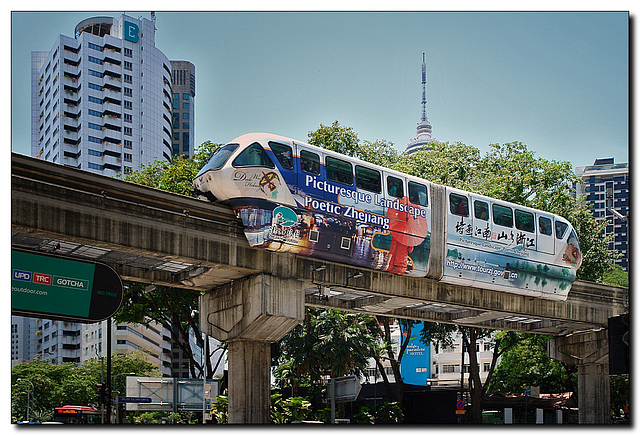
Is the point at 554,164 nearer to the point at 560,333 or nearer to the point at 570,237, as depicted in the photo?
the point at 560,333

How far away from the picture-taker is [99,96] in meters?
124

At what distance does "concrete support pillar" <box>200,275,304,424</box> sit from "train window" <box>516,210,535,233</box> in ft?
33.2

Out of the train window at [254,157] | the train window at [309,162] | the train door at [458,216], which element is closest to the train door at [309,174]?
the train window at [309,162]

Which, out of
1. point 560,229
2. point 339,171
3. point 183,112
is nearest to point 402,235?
point 339,171

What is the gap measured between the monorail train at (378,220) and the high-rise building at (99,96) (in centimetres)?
9746

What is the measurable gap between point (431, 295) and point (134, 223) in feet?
41.1

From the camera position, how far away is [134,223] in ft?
69.9

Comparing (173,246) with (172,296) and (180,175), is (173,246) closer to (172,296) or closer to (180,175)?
(172,296)

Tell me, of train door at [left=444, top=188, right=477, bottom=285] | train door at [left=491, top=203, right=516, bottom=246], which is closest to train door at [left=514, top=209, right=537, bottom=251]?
train door at [left=491, top=203, right=516, bottom=246]

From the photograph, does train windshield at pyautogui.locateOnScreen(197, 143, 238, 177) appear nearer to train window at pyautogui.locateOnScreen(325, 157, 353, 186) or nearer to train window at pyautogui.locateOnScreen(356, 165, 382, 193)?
train window at pyautogui.locateOnScreen(325, 157, 353, 186)

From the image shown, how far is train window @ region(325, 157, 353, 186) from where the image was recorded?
24.8 meters

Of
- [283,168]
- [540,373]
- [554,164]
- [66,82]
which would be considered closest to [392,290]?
[283,168]

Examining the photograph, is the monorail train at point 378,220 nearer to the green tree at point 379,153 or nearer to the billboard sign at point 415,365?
the green tree at point 379,153

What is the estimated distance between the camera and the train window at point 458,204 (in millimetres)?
28625
